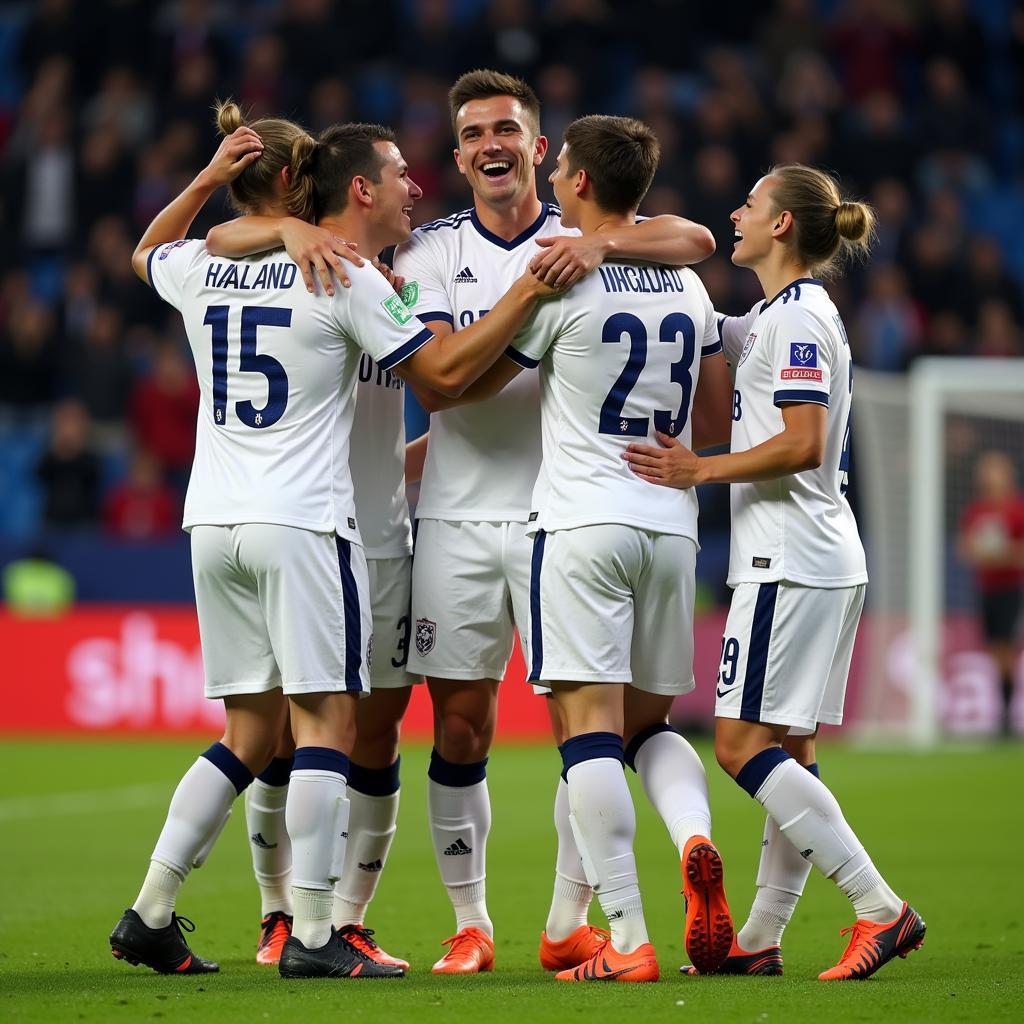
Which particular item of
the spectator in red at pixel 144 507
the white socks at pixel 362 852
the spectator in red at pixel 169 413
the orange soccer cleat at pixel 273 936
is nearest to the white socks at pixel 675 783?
the white socks at pixel 362 852

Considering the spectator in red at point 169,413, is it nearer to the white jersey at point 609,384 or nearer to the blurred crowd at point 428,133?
the blurred crowd at point 428,133

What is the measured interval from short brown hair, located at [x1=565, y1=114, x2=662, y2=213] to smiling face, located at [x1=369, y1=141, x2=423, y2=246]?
50 cm

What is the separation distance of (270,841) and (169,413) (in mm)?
10044

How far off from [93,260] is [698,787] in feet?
41.3

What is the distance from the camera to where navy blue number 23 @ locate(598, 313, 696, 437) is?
4.76m

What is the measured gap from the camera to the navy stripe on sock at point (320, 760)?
183 inches

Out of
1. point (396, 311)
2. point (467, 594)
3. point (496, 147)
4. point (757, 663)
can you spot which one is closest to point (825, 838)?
point (757, 663)

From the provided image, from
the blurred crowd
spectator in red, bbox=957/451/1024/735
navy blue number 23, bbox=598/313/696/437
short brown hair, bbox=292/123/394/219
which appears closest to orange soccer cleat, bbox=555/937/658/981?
navy blue number 23, bbox=598/313/696/437

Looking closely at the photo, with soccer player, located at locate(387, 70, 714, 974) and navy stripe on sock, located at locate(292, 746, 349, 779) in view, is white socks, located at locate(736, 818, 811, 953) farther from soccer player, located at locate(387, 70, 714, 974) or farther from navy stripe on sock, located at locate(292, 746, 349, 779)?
navy stripe on sock, located at locate(292, 746, 349, 779)

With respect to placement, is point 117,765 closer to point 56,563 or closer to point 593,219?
point 56,563

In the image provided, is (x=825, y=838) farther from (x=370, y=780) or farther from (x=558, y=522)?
(x=370, y=780)

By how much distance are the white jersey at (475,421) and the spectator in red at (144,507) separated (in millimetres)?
9683

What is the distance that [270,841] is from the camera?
17.4 feet

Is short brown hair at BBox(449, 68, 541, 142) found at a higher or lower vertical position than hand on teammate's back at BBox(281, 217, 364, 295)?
higher
